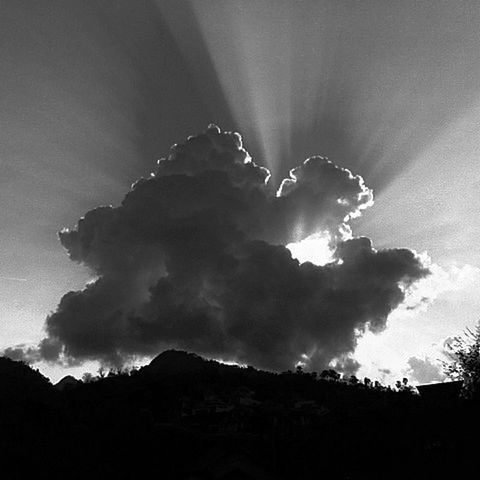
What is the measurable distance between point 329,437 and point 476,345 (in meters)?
20.9

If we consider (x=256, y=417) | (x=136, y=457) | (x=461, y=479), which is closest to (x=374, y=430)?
(x=461, y=479)

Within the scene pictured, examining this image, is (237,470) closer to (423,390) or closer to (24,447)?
(24,447)

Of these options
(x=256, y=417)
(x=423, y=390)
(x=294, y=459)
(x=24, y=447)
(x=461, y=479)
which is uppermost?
(x=256, y=417)

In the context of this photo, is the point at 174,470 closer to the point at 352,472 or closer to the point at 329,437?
the point at 329,437

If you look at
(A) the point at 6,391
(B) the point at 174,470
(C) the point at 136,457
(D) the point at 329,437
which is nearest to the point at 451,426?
(D) the point at 329,437

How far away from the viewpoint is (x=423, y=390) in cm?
9019

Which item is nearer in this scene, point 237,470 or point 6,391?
point 237,470

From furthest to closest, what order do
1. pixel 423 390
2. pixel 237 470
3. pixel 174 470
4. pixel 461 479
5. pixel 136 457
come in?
pixel 423 390, pixel 136 457, pixel 174 470, pixel 237 470, pixel 461 479

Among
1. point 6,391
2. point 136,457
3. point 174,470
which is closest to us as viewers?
point 174,470

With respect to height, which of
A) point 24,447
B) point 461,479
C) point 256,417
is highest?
point 256,417

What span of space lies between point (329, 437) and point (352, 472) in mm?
11920

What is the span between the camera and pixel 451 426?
176ft

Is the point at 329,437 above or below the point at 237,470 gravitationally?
above

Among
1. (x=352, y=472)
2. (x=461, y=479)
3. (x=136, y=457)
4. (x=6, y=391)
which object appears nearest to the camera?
(x=461, y=479)
